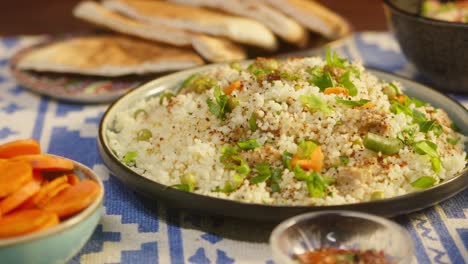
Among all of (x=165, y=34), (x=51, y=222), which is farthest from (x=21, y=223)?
(x=165, y=34)

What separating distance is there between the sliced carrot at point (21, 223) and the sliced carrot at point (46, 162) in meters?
0.28

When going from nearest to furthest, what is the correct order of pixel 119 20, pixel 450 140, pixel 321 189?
pixel 321 189
pixel 450 140
pixel 119 20

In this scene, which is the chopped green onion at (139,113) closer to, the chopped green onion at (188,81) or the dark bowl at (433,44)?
the chopped green onion at (188,81)

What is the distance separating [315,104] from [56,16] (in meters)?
4.82

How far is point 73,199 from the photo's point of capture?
2.36 meters

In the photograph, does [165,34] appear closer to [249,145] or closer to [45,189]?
[249,145]

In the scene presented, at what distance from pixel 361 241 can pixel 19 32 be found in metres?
4.97

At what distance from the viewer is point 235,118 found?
2.88 m

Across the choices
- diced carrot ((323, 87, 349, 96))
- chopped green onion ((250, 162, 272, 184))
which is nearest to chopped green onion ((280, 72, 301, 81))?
diced carrot ((323, 87, 349, 96))

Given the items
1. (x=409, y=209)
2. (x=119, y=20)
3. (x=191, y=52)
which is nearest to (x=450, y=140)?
(x=409, y=209)

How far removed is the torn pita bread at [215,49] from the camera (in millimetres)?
4297

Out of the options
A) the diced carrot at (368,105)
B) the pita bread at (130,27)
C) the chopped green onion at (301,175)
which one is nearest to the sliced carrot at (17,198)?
the chopped green onion at (301,175)

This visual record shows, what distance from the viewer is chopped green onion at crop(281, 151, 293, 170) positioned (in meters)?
2.64

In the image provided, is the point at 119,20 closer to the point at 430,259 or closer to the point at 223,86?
the point at 223,86
